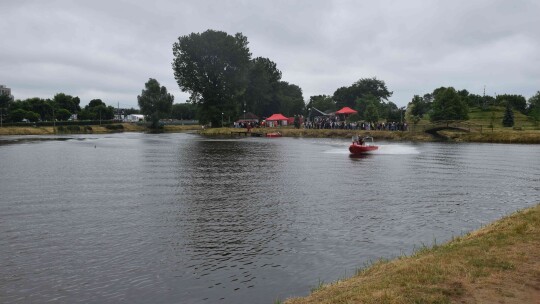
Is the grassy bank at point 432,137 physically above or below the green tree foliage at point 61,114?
below

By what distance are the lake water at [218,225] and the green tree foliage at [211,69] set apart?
3555 inches

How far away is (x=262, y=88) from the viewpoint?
528ft

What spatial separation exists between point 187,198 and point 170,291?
14450 mm

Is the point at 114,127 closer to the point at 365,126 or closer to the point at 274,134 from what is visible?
the point at 274,134

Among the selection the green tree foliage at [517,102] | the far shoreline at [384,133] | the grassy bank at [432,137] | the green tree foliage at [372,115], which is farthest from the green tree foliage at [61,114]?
the green tree foliage at [517,102]

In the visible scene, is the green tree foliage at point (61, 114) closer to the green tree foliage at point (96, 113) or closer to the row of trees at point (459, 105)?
the green tree foliage at point (96, 113)

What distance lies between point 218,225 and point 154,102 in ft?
546

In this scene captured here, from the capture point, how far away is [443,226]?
19594 mm

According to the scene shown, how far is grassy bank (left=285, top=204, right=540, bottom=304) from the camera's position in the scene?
923 cm

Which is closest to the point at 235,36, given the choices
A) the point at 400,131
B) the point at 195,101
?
the point at 195,101

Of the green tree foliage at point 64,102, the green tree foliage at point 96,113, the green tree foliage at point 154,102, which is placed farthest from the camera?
the green tree foliage at point 96,113

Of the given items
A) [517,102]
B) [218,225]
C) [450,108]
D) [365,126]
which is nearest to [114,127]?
[365,126]

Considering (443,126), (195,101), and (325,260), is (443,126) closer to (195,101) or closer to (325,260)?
(195,101)

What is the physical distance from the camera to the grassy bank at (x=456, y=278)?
923 centimetres
